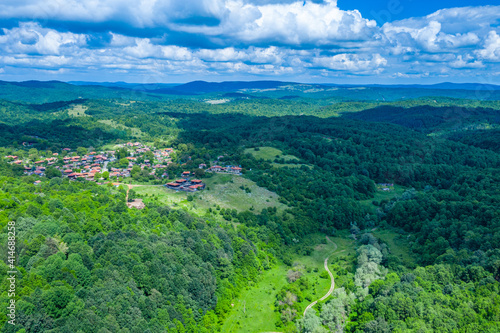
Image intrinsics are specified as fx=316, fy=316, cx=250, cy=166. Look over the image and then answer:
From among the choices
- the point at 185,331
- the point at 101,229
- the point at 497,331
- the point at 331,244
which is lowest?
the point at 331,244

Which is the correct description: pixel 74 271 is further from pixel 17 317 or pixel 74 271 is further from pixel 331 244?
pixel 331 244

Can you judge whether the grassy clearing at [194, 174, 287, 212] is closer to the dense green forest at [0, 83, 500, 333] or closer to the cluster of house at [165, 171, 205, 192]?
the dense green forest at [0, 83, 500, 333]

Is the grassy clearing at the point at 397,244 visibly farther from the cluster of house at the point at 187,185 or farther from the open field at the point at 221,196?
the cluster of house at the point at 187,185

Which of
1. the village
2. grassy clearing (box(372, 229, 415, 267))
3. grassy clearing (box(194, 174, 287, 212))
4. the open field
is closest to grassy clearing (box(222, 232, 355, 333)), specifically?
grassy clearing (box(372, 229, 415, 267))

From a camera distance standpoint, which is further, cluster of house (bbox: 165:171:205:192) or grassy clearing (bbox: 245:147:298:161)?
grassy clearing (bbox: 245:147:298:161)

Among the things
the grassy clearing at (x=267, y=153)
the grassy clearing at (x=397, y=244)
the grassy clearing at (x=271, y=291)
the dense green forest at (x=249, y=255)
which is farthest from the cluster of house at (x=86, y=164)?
the grassy clearing at (x=397, y=244)

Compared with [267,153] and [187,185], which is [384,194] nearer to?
[267,153]

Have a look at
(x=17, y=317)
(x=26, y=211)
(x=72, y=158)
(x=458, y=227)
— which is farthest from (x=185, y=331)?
(x=72, y=158)

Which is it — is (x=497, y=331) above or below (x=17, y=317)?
below

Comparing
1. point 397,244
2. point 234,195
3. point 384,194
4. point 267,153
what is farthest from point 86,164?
point 384,194
